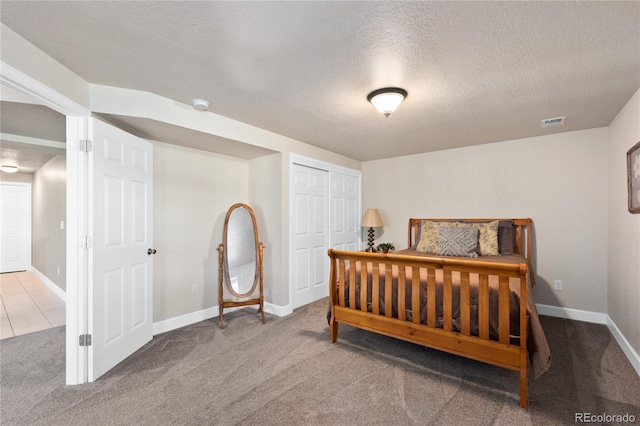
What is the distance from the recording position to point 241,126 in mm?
3107

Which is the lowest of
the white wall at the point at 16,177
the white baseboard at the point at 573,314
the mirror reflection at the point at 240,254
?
the white baseboard at the point at 573,314

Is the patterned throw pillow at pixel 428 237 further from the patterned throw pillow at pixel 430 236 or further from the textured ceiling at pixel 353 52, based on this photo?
the textured ceiling at pixel 353 52

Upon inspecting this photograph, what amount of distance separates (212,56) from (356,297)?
7.31 ft

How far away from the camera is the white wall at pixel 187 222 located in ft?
10.0

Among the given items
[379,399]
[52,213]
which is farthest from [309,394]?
[52,213]

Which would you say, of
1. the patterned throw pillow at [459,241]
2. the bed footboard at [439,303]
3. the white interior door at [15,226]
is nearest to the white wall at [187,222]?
the bed footboard at [439,303]

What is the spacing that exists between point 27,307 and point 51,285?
114 cm

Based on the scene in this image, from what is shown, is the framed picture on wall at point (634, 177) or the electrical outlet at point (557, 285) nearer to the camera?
the framed picture on wall at point (634, 177)

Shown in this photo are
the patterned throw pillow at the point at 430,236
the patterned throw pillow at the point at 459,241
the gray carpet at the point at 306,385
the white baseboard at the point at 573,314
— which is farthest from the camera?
the patterned throw pillow at the point at 430,236

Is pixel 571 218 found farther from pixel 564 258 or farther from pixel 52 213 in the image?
pixel 52 213

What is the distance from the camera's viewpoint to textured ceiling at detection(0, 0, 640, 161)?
144 centimetres

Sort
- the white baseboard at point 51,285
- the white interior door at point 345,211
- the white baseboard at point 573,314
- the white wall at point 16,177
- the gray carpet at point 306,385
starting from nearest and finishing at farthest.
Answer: the gray carpet at point 306,385
the white baseboard at point 573,314
the white baseboard at point 51,285
the white interior door at point 345,211
the white wall at point 16,177

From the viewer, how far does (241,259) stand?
340 centimetres

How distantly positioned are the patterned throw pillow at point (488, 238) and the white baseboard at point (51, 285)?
5.24 metres
